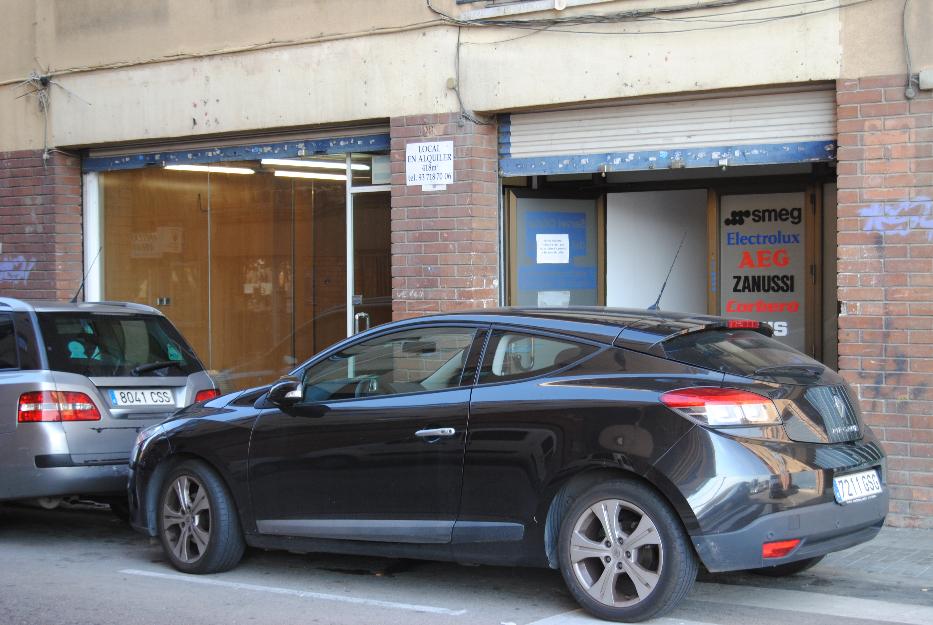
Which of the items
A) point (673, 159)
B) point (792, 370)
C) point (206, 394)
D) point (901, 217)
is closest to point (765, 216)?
point (673, 159)

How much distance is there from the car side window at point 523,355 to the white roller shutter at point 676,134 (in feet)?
12.3

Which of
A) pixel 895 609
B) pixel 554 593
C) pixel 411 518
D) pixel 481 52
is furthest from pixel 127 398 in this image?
pixel 895 609

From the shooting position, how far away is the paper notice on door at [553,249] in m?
11.1

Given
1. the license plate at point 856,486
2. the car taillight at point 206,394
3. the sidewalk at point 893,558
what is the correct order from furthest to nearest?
the car taillight at point 206,394
the sidewalk at point 893,558
the license plate at point 856,486

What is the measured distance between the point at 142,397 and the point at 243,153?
14.7 ft

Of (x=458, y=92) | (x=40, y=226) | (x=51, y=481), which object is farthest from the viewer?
(x=40, y=226)

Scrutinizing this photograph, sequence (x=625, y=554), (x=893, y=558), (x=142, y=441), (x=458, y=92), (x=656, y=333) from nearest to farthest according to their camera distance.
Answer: (x=625, y=554), (x=656, y=333), (x=893, y=558), (x=142, y=441), (x=458, y=92)

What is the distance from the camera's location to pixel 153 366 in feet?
28.3

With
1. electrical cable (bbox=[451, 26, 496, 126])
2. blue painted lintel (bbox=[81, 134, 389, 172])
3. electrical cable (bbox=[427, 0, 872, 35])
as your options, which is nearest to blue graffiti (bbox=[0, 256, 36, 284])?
blue painted lintel (bbox=[81, 134, 389, 172])

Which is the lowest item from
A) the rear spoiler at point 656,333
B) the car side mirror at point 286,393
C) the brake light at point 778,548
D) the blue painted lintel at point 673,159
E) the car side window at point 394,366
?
the brake light at point 778,548

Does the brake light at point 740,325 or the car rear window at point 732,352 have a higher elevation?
the brake light at point 740,325

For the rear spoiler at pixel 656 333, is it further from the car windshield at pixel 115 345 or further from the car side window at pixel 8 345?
the car side window at pixel 8 345

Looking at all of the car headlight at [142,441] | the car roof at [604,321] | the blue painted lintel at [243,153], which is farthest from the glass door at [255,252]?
the car roof at [604,321]

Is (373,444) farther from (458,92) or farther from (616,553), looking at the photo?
(458,92)
